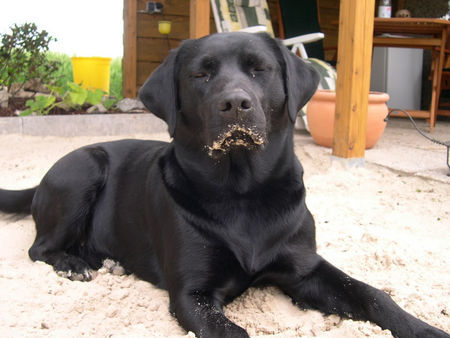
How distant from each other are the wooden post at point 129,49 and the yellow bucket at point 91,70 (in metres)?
0.35

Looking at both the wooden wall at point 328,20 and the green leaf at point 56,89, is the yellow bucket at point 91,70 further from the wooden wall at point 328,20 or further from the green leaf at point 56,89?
the wooden wall at point 328,20

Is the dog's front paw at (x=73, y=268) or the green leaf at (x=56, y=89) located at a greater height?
the green leaf at (x=56, y=89)

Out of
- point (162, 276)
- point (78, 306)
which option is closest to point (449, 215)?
→ point (162, 276)

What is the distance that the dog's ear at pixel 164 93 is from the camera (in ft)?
7.10

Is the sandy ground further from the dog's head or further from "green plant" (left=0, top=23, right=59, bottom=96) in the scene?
"green plant" (left=0, top=23, right=59, bottom=96)

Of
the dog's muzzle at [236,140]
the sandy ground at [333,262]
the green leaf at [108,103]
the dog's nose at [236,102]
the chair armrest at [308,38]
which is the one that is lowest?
the sandy ground at [333,262]

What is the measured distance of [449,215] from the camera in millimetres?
3309

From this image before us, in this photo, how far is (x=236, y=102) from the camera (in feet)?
5.95

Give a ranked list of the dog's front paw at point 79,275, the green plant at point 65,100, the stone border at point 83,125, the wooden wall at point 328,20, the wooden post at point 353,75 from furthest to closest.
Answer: the wooden wall at point 328,20
the green plant at point 65,100
the stone border at point 83,125
the wooden post at point 353,75
the dog's front paw at point 79,275

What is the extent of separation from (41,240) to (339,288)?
4.82ft

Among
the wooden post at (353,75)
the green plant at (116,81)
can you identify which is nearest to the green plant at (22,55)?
the green plant at (116,81)

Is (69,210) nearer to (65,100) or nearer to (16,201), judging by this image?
(16,201)

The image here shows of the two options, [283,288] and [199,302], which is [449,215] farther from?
[199,302]

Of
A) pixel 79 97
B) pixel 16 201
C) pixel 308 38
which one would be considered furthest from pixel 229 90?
pixel 308 38
